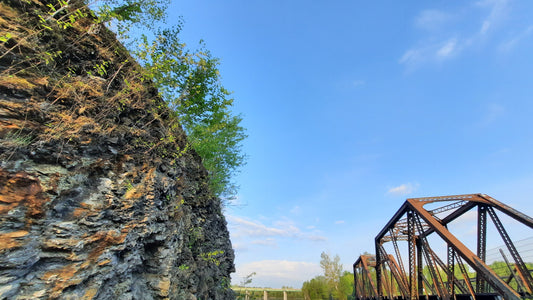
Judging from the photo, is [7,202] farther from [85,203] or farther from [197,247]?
[197,247]

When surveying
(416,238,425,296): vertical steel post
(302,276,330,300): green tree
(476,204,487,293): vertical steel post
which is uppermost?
(476,204,487,293): vertical steel post

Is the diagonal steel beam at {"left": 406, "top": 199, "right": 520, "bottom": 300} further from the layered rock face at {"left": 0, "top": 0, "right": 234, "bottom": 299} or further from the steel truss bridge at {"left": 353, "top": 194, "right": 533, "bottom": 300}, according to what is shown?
the layered rock face at {"left": 0, "top": 0, "right": 234, "bottom": 299}

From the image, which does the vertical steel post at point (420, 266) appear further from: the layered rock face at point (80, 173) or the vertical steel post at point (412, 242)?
the layered rock face at point (80, 173)

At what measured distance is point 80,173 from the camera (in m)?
4.68

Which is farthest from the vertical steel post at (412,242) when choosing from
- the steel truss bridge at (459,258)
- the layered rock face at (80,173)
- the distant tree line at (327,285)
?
the distant tree line at (327,285)

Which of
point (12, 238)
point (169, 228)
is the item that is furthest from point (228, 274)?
point (12, 238)

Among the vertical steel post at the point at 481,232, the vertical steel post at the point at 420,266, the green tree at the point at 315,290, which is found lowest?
the green tree at the point at 315,290

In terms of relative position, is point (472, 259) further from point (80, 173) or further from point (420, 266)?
point (80, 173)

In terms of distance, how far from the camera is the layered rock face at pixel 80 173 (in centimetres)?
372

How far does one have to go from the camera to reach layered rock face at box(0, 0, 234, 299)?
3.72 metres

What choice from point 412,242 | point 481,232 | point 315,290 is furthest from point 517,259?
point 315,290

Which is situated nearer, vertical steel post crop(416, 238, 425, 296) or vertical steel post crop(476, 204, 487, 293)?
vertical steel post crop(476, 204, 487, 293)

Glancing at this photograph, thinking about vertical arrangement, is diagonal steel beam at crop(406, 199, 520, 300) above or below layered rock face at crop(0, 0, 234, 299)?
below

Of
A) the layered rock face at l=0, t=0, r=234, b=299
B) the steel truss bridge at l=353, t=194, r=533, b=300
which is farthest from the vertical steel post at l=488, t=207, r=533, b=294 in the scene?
the layered rock face at l=0, t=0, r=234, b=299
